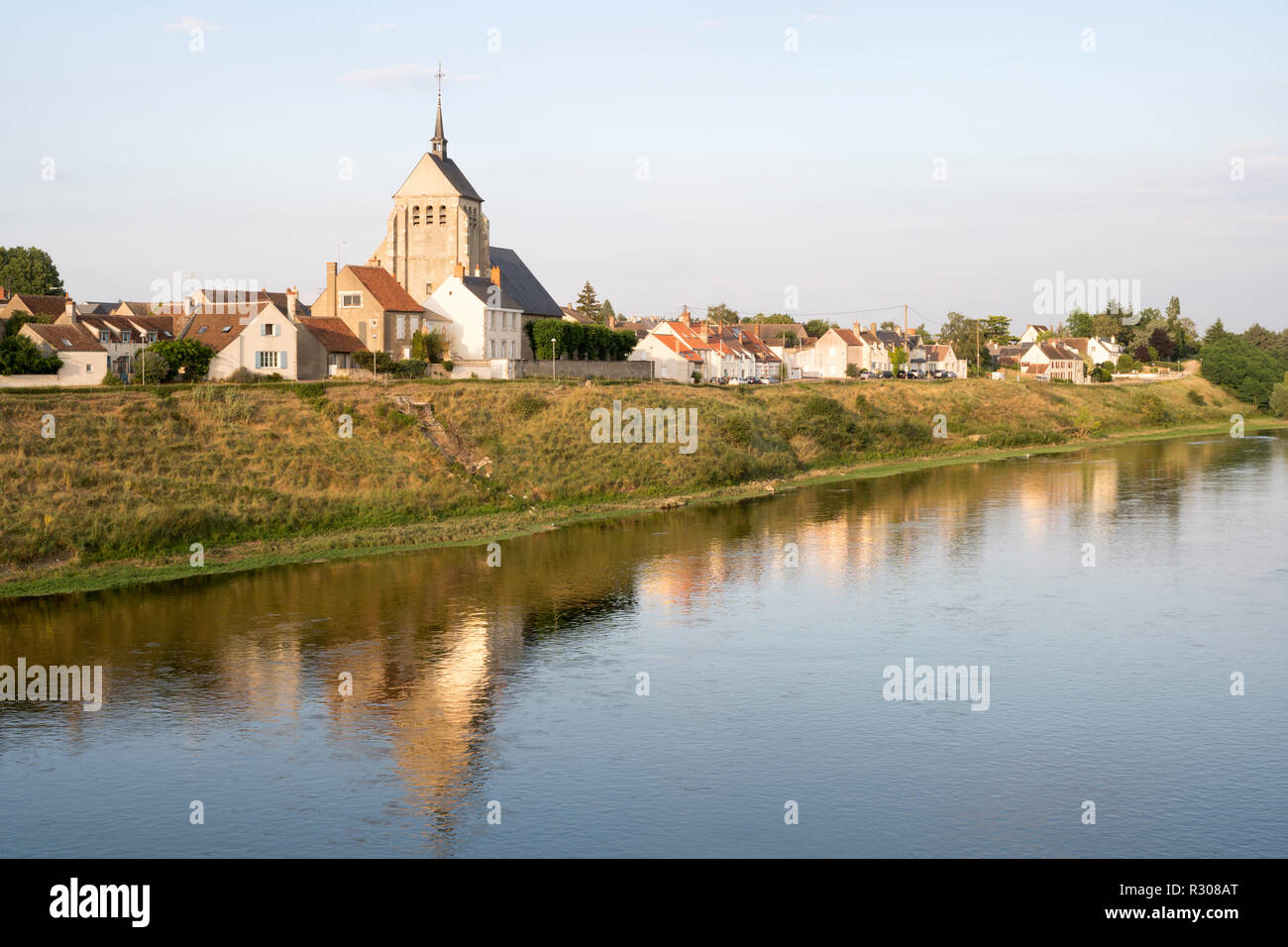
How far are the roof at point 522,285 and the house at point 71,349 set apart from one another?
30910 mm

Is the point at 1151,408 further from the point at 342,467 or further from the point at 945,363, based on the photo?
the point at 342,467

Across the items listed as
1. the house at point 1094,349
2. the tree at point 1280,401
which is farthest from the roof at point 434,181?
the house at point 1094,349

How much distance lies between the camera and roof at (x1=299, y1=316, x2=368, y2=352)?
75.9m

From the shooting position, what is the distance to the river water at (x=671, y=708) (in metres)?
21.0

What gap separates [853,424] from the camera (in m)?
88.3

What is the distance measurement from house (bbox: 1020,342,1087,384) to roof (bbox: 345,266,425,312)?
102815 mm

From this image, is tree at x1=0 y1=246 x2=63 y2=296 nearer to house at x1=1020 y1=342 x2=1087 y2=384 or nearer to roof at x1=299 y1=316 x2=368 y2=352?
roof at x1=299 y1=316 x2=368 y2=352

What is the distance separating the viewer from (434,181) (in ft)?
307

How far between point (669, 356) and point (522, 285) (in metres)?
23.2

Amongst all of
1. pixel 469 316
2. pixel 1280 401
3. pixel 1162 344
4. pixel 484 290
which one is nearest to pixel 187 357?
pixel 469 316

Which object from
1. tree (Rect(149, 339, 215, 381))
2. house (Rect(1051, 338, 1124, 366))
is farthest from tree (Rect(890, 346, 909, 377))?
tree (Rect(149, 339, 215, 381))
